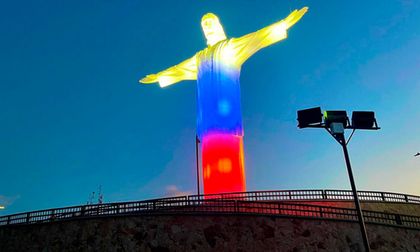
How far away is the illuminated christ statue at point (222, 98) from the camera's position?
22.7 m

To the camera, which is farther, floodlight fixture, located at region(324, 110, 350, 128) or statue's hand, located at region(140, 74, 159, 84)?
statue's hand, located at region(140, 74, 159, 84)

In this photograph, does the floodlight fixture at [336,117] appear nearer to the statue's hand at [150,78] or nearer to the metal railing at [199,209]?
the metal railing at [199,209]

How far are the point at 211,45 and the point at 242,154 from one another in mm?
7983

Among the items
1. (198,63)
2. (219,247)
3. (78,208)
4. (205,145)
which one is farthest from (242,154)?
(78,208)

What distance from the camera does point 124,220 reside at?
653 inches

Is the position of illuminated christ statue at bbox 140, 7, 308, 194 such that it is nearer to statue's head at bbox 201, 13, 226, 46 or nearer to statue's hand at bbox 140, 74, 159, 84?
statue's head at bbox 201, 13, 226, 46

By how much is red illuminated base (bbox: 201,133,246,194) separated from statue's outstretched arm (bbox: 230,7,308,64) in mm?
5947

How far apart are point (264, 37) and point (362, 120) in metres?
11.4

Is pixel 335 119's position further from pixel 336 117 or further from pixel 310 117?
pixel 310 117

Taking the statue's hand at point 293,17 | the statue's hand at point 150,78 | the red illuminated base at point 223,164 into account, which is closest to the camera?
the red illuminated base at point 223,164

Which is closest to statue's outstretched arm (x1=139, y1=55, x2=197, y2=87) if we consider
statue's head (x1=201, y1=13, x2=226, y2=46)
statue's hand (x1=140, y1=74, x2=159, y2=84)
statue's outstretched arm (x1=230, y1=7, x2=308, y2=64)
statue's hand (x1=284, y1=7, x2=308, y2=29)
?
statue's hand (x1=140, y1=74, x2=159, y2=84)

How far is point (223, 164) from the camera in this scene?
22672mm

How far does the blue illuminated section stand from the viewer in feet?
78.1

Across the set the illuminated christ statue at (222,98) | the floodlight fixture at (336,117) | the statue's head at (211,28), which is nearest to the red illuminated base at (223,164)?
the illuminated christ statue at (222,98)
